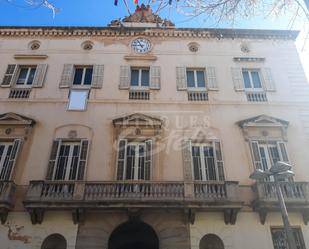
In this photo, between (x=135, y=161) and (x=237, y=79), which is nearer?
(x=135, y=161)

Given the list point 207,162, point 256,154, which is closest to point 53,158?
point 207,162

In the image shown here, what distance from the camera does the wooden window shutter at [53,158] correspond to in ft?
40.9

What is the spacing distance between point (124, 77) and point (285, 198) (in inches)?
359

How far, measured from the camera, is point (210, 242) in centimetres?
1158

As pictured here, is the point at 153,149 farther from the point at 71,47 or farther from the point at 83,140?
the point at 71,47

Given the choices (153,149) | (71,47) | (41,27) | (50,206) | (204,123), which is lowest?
(50,206)

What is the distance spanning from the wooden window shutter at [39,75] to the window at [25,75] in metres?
0.39

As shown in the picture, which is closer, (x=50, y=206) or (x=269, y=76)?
(x=50, y=206)

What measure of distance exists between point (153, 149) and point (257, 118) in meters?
4.92

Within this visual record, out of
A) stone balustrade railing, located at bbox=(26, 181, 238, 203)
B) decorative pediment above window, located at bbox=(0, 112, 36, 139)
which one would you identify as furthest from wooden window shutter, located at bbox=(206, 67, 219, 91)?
decorative pediment above window, located at bbox=(0, 112, 36, 139)

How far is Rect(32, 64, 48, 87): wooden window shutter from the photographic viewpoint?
49.5 ft


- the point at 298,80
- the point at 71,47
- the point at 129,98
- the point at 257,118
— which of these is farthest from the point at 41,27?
the point at 298,80

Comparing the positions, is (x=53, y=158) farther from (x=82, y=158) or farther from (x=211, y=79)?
(x=211, y=79)

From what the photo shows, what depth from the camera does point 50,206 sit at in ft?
36.3
